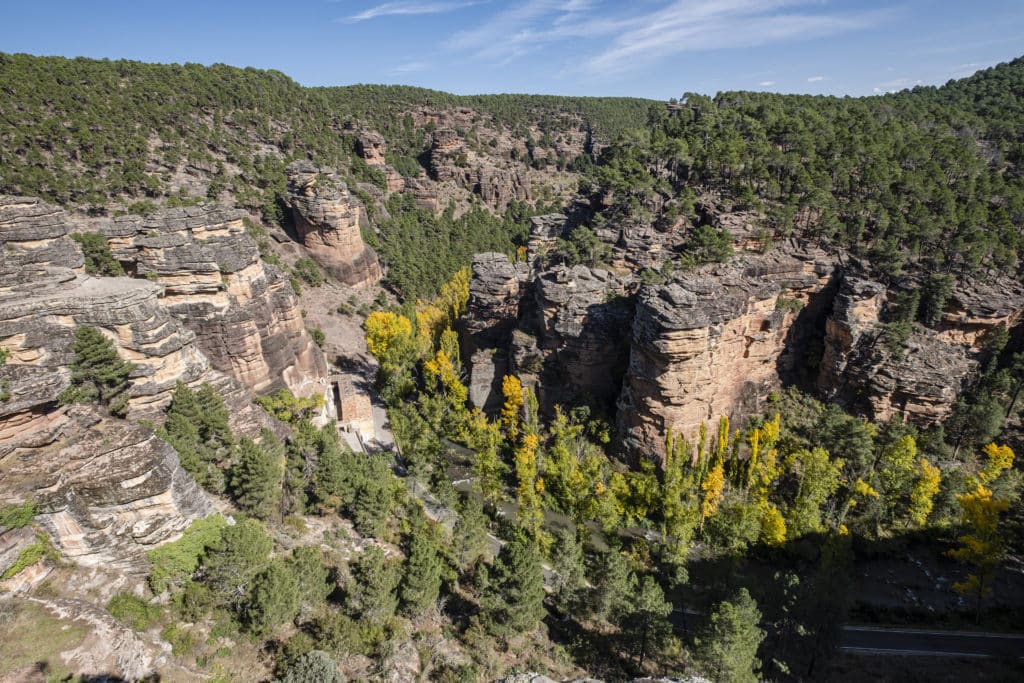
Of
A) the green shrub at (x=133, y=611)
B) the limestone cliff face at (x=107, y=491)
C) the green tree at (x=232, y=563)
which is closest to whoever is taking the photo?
the green shrub at (x=133, y=611)

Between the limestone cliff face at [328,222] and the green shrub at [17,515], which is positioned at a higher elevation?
the limestone cliff face at [328,222]

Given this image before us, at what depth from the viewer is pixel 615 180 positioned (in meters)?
60.0

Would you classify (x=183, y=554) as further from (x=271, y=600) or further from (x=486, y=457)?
(x=486, y=457)

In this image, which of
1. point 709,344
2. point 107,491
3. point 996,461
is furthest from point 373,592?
point 996,461

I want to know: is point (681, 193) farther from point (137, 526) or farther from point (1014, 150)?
point (137, 526)

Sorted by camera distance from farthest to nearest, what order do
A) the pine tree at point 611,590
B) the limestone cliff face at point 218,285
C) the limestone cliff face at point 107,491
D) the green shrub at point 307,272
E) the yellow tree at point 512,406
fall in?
the green shrub at point 307,272 → the yellow tree at point 512,406 → the limestone cliff face at point 218,285 → the pine tree at point 611,590 → the limestone cliff face at point 107,491

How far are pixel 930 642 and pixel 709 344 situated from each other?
2127 centimetres

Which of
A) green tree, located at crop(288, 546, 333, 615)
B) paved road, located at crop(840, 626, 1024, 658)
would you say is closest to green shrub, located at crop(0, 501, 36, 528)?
green tree, located at crop(288, 546, 333, 615)

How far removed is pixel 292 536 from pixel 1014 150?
84.6m

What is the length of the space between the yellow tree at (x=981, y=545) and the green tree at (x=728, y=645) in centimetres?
1825

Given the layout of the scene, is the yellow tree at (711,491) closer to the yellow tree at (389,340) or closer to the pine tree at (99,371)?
the yellow tree at (389,340)

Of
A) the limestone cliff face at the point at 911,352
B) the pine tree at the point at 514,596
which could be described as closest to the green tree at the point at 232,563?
the pine tree at the point at 514,596

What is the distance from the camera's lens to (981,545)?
2845 centimetres

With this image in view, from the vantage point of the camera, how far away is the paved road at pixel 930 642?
89.8 feet
